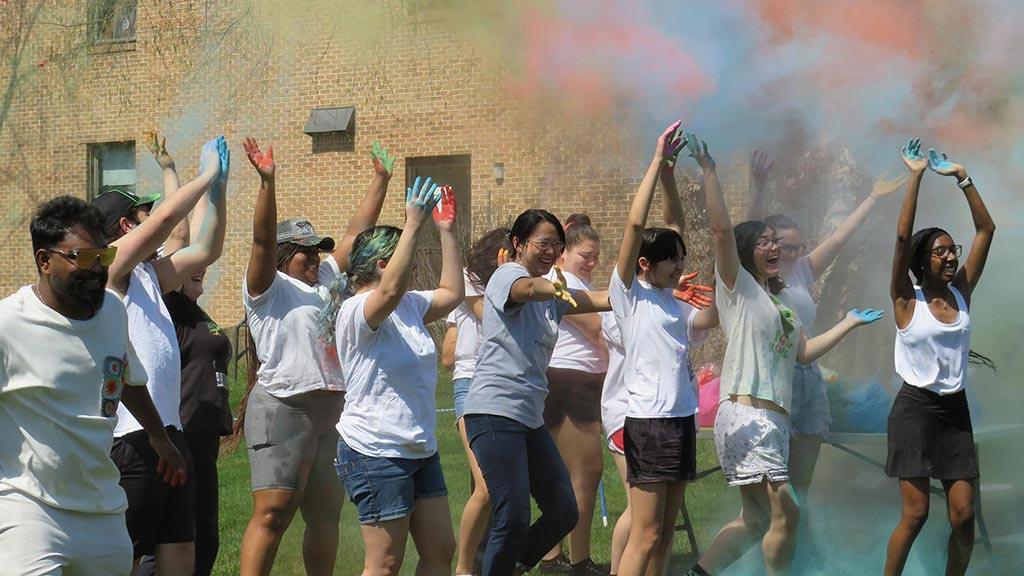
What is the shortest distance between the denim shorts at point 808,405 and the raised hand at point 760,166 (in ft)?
2.83

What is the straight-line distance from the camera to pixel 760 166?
17.3 ft

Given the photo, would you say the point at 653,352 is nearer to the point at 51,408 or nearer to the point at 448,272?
the point at 448,272

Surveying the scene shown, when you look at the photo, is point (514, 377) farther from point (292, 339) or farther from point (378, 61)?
point (378, 61)

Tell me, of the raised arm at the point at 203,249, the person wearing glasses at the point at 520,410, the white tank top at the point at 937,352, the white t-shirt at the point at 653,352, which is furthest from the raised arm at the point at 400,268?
the white tank top at the point at 937,352

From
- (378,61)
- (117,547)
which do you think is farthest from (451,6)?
(117,547)

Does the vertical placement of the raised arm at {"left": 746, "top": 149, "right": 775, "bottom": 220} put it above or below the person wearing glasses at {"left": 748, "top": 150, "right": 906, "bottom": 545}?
above

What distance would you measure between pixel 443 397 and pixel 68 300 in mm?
7103

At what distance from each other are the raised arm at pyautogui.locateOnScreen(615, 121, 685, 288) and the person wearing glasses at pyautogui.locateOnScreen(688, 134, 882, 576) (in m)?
0.26

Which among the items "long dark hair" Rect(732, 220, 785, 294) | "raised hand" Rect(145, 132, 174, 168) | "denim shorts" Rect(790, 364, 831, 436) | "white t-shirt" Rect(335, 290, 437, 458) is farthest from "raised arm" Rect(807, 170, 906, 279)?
"raised hand" Rect(145, 132, 174, 168)

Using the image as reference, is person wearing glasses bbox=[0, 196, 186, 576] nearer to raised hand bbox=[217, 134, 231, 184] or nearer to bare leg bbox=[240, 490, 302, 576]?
raised hand bbox=[217, 134, 231, 184]

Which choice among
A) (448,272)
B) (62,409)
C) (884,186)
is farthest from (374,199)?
(62,409)

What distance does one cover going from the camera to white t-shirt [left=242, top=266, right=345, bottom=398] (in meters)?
4.64

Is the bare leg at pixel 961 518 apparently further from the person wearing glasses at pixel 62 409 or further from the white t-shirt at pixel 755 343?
the person wearing glasses at pixel 62 409

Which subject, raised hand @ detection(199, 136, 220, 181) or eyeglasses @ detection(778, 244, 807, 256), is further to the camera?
eyeglasses @ detection(778, 244, 807, 256)
